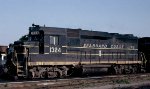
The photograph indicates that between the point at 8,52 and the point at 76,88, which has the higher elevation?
the point at 8,52

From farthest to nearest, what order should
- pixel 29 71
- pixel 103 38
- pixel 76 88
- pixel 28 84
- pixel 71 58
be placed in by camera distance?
pixel 103 38
pixel 71 58
pixel 29 71
pixel 28 84
pixel 76 88

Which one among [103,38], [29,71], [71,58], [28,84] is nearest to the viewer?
[28,84]

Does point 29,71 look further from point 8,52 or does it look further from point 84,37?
point 84,37

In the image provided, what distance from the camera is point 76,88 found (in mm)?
15484

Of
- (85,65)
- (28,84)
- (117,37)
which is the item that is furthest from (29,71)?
(117,37)

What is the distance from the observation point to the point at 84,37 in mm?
22953

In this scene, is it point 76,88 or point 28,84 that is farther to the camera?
point 28,84

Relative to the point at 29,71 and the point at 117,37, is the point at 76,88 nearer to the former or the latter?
the point at 29,71

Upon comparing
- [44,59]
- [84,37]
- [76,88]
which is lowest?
[76,88]

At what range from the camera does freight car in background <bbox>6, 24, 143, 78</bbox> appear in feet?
64.6

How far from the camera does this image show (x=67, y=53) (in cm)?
2145

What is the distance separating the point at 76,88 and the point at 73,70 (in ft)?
22.7

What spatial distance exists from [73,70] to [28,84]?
6.39m

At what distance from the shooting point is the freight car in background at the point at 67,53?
64.6 ft
